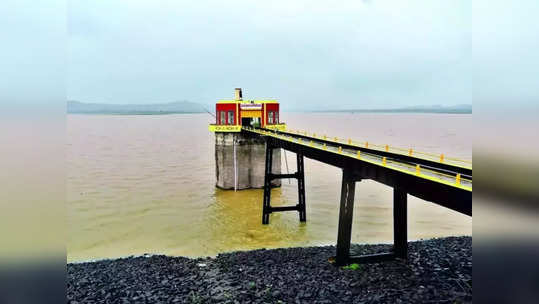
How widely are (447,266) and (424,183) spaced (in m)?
5.47

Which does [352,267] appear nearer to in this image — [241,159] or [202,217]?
[202,217]

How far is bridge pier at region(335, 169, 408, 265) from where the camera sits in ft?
54.0

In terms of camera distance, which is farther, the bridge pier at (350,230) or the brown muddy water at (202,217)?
the brown muddy water at (202,217)

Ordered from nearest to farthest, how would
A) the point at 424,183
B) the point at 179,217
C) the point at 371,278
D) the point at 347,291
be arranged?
1. the point at 424,183
2. the point at 347,291
3. the point at 371,278
4. the point at 179,217

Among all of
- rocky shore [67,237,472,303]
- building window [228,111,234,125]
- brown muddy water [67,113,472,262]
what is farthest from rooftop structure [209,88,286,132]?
rocky shore [67,237,472,303]

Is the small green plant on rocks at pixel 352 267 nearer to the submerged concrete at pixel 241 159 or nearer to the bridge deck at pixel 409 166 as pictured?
the bridge deck at pixel 409 166

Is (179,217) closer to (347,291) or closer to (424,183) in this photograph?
(347,291)

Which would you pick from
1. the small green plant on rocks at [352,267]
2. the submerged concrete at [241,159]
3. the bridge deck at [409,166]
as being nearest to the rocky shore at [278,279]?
the small green plant on rocks at [352,267]

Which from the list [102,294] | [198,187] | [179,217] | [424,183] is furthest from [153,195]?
[424,183]

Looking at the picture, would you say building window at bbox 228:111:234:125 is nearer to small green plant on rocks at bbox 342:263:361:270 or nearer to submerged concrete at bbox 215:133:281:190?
submerged concrete at bbox 215:133:281:190

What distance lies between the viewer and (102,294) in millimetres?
14078

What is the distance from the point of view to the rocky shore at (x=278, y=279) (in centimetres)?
1336

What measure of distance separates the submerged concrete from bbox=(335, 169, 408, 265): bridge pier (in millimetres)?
21313

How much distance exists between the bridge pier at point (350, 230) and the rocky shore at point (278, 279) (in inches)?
14.1
